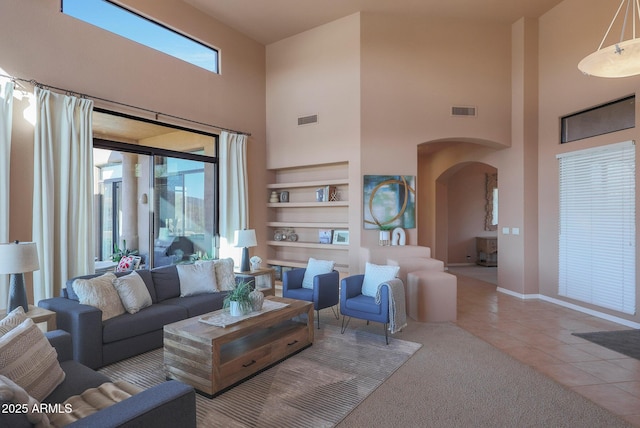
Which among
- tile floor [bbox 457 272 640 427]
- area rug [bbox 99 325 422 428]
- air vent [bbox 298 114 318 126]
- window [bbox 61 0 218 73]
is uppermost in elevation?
window [bbox 61 0 218 73]

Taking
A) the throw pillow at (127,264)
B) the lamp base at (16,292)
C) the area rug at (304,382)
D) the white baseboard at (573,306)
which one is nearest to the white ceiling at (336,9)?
the throw pillow at (127,264)

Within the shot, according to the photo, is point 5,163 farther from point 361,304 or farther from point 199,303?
point 361,304

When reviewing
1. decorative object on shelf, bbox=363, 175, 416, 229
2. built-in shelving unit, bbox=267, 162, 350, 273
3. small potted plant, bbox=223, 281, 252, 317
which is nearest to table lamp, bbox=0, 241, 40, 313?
small potted plant, bbox=223, 281, 252, 317

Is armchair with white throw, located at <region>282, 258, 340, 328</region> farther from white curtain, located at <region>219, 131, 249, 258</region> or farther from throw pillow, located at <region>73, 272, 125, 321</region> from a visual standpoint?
throw pillow, located at <region>73, 272, 125, 321</region>

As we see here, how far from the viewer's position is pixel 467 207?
34.7 ft

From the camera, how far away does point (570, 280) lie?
582cm

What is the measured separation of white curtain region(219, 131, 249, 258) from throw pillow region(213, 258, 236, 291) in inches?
54.2

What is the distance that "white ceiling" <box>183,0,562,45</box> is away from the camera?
5871mm

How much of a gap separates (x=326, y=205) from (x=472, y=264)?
6.13 meters

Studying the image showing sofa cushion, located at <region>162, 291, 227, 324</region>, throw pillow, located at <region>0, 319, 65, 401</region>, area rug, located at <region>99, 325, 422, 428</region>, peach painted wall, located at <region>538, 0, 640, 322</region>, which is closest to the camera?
throw pillow, located at <region>0, 319, 65, 401</region>

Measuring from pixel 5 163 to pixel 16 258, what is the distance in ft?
4.49

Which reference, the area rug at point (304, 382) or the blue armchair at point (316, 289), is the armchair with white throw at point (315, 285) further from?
the area rug at point (304, 382)

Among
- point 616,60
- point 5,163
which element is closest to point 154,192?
point 5,163

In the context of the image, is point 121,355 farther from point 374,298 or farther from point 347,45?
point 347,45
